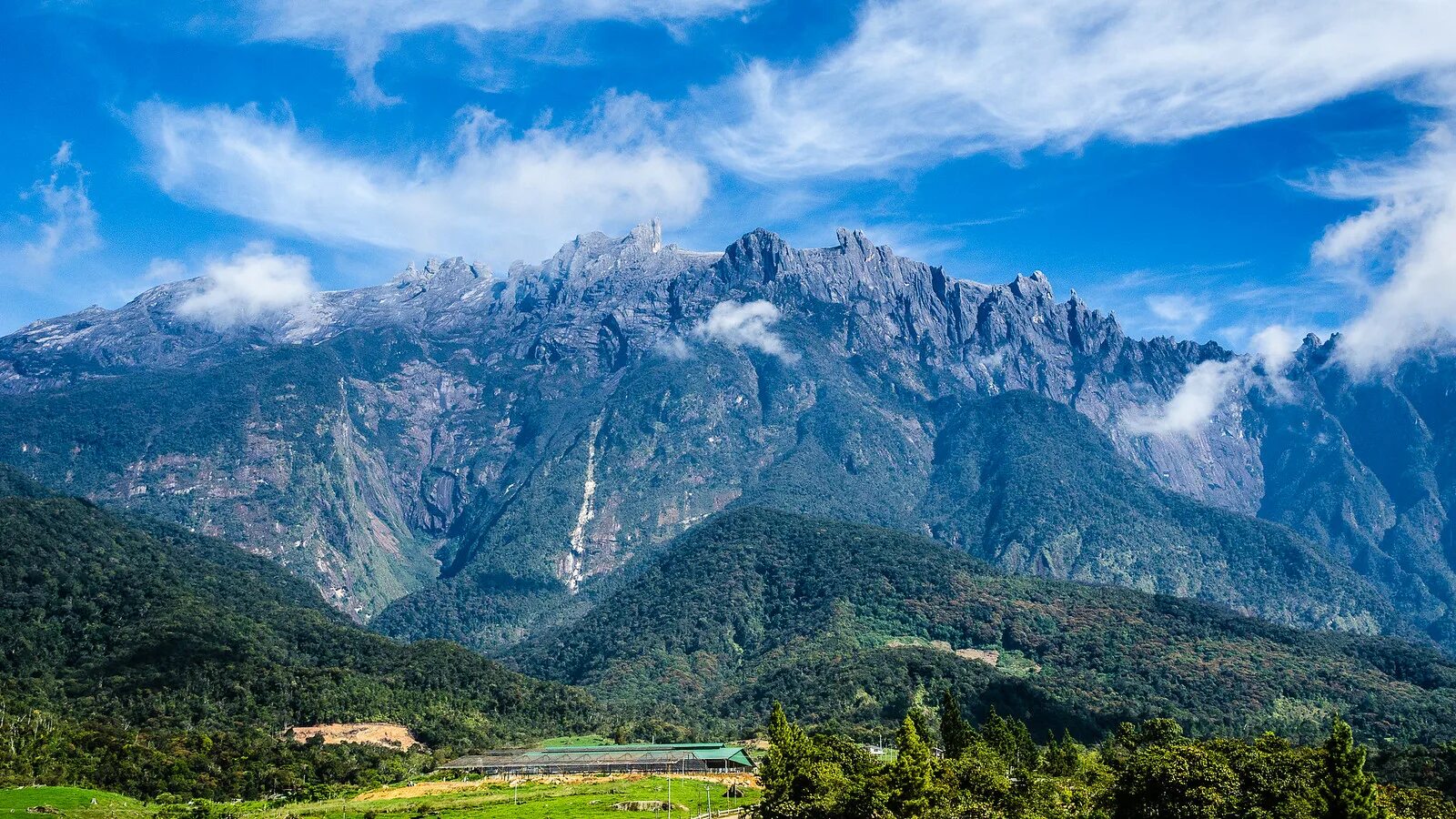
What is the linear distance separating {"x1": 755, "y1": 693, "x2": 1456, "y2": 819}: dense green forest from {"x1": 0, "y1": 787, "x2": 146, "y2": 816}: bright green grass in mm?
77185

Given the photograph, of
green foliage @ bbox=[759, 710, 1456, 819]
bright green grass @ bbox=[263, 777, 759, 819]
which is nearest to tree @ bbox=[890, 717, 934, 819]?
green foliage @ bbox=[759, 710, 1456, 819]

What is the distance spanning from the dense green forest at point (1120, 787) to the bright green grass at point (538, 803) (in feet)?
90.6

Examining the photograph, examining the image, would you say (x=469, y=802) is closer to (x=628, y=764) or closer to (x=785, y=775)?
(x=628, y=764)

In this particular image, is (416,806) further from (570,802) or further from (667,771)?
(667,771)

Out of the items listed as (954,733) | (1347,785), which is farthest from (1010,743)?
(1347,785)

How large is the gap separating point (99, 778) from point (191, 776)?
1363cm

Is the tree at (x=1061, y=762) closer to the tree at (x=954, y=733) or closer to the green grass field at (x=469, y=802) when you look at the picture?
the tree at (x=954, y=733)

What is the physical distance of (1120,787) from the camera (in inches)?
4102

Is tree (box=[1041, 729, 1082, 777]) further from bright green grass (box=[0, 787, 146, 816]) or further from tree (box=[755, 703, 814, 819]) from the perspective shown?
bright green grass (box=[0, 787, 146, 816])

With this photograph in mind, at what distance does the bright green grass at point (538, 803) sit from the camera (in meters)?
144

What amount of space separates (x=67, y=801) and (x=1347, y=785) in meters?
135

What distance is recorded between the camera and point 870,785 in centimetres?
10750

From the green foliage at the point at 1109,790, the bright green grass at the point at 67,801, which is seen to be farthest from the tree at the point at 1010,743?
the bright green grass at the point at 67,801

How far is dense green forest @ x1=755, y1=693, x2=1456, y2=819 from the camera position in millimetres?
90438
